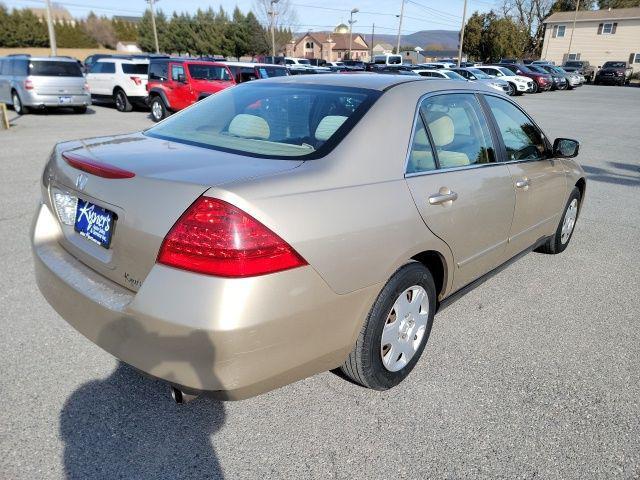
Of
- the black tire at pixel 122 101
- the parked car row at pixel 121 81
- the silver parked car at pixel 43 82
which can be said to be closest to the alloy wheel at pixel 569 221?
the parked car row at pixel 121 81

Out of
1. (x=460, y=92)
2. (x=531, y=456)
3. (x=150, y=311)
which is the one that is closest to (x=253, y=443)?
(x=150, y=311)

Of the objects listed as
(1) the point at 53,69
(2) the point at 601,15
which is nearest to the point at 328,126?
(1) the point at 53,69

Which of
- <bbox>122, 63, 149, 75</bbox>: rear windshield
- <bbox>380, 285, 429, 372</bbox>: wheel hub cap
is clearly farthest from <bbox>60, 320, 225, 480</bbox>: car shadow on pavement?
<bbox>122, 63, 149, 75</bbox>: rear windshield

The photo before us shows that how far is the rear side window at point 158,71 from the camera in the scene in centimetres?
1476

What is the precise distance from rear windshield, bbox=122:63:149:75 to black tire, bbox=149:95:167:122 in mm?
2595

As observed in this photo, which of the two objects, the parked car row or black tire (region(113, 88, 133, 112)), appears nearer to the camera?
the parked car row

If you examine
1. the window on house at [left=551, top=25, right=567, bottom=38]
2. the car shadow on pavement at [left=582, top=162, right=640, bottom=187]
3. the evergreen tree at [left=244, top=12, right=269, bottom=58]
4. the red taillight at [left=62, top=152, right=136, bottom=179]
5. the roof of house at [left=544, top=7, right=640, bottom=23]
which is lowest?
the car shadow on pavement at [left=582, top=162, right=640, bottom=187]

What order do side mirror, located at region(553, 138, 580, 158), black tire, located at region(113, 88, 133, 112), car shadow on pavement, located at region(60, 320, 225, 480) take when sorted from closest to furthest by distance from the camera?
car shadow on pavement, located at region(60, 320, 225, 480) < side mirror, located at region(553, 138, 580, 158) < black tire, located at region(113, 88, 133, 112)

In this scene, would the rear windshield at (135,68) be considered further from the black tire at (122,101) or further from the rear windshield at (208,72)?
the rear windshield at (208,72)

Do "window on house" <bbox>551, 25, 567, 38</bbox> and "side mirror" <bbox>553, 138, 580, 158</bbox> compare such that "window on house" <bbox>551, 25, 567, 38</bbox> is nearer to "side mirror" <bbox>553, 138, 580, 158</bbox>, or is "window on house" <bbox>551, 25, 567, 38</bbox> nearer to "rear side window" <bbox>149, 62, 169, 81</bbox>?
"rear side window" <bbox>149, 62, 169, 81</bbox>

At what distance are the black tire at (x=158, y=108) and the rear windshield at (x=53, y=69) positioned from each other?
2.49 m

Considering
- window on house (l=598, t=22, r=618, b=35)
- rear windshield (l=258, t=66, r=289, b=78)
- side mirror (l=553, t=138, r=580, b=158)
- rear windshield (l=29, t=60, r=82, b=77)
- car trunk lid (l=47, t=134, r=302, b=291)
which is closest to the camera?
car trunk lid (l=47, t=134, r=302, b=291)

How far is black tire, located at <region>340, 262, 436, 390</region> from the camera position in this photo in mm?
2426

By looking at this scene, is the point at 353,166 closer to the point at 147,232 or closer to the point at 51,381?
the point at 147,232
